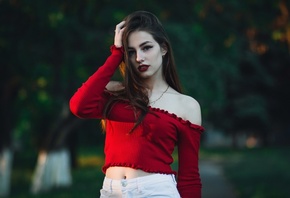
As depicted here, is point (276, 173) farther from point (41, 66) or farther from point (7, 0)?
point (7, 0)

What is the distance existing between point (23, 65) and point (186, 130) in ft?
38.4

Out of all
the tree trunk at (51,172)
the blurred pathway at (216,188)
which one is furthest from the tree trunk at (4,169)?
the blurred pathway at (216,188)

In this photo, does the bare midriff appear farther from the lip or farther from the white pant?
the lip

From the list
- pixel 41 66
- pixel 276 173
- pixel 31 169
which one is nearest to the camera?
pixel 41 66

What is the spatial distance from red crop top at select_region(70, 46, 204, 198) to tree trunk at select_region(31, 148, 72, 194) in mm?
14064

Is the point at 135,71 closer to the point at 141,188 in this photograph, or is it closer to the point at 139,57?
the point at 139,57

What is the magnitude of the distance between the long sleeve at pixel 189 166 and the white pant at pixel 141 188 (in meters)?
0.12

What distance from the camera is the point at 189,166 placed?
12.5ft

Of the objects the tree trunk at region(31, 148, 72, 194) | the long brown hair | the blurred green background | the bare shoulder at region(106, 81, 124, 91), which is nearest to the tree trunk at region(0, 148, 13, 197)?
the blurred green background

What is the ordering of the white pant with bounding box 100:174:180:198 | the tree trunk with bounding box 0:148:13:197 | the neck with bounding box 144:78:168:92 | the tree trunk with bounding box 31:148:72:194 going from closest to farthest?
1. the white pant with bounding box 100:174:180:198
2. the neck with bounding box 144:78:168:92
3. the tree trunk with bounding box 31:148:72:194
4. the tree trunk with bounding box 0:148:13:197

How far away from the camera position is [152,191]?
3613mm

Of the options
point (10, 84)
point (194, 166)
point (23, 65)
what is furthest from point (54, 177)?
point (194, 166)

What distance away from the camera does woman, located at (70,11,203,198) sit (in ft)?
11.9

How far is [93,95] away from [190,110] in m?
0.53
